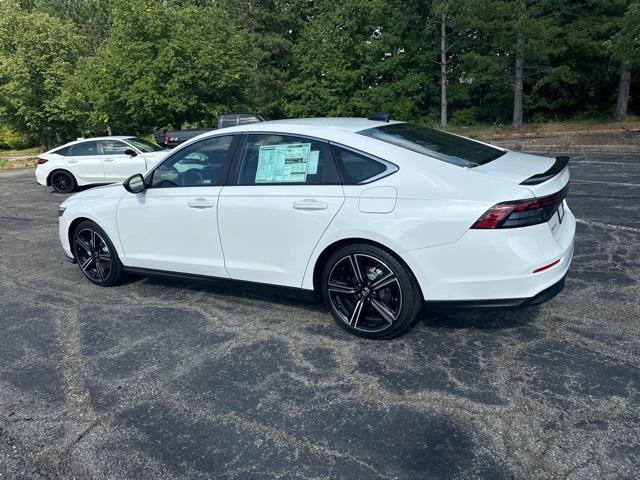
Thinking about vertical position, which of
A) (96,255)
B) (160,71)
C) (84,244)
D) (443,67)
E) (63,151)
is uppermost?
(160,71)

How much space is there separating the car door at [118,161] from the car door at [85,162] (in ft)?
0.61

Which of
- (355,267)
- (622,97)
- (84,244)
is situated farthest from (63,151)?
(622,97)

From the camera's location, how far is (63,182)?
1262 cm

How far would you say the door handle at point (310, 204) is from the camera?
11.1ft

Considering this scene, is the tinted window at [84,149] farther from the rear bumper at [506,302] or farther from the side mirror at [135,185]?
the rear bumper at [506,302]

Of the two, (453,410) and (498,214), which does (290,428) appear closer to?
(453,410)

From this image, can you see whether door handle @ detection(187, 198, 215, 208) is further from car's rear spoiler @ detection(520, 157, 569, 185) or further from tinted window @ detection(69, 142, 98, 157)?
tinted window @ detection(69, 142, 98, 157)

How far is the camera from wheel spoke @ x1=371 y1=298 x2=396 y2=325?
11.1 feet

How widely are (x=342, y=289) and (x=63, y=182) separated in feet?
38.0

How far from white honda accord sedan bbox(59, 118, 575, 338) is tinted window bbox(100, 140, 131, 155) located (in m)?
8.49

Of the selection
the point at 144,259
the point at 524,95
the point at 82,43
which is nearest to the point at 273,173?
the point at 144,259

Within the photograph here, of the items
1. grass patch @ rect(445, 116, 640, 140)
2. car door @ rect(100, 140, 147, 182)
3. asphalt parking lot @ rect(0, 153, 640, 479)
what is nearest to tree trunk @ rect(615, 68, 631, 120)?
grass patch @ rect(445, 116, 640, 140)

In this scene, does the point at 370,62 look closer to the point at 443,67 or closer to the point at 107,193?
the point at 443,67

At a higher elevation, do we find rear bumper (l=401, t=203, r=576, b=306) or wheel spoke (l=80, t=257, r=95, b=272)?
rear bumper (l=401, t=203, r=576, b=306)
